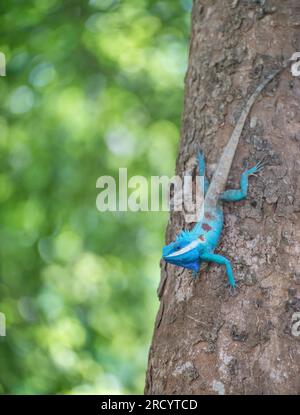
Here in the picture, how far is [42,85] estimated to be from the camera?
6.96 m

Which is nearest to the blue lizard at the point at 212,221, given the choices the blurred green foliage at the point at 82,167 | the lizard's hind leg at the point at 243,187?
the lizard's hind leg at the point at 243,187

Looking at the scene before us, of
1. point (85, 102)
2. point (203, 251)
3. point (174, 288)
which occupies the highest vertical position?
point (85, 102)

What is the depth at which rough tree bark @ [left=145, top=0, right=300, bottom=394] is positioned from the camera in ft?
8.73

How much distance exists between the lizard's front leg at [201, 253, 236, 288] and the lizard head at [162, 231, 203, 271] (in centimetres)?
5

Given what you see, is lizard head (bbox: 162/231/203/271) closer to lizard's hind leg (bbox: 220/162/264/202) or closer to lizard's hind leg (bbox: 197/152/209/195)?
lizard's hind leg (bbox: 220/162/264/202)

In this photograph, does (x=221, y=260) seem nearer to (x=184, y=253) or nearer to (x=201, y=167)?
(x=184, y=253)

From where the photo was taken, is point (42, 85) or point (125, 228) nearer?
point (42, 85)

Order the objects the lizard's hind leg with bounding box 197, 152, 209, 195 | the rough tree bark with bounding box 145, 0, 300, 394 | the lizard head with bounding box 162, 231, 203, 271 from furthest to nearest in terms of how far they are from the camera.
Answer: the lizard's hind leg with bounding box 197, 152, 209, 195 < the lizard head with bounding box 162, 231, 203, 271 < the rough tree bark with bounding box 145, 0, 300, 394

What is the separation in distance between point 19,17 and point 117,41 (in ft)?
4.53

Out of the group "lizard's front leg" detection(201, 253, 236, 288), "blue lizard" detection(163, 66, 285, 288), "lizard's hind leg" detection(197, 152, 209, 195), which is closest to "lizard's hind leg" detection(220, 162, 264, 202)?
"blue lizard" detection(163, 66, 285, 288)

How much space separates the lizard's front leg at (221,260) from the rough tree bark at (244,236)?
0.04 m

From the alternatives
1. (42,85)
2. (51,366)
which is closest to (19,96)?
(42,85)

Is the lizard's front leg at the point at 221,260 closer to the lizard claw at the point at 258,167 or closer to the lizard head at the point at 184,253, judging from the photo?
the lizard head at the point at 184,253
